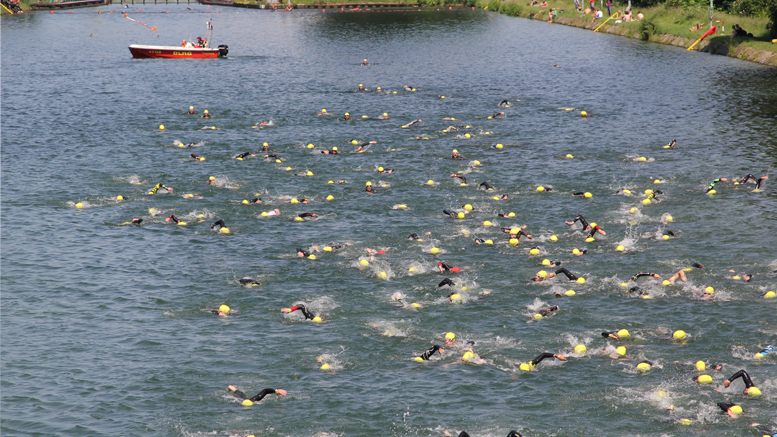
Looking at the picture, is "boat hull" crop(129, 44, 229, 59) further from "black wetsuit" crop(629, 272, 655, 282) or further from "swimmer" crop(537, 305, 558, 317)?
"swimmer" crop(537, 305, 558, 317)

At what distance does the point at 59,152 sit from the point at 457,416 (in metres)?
34.9

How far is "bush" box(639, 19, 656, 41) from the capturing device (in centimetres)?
8500

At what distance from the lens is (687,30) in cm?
8100

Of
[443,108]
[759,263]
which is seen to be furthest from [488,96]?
[759,263]

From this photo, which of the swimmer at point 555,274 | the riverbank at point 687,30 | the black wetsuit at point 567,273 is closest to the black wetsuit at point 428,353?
the swimmer at point 555,274

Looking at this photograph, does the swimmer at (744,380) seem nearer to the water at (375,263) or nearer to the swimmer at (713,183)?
the water at (375,263)

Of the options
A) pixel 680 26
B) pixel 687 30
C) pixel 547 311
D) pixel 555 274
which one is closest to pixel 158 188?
pixel 555 274

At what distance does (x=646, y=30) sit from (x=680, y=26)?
153 inches

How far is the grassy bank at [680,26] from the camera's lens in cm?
7169

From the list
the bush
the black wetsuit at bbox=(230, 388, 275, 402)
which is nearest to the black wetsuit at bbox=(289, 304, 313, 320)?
the black wetsuit at bbox=(230, 388, 275, 402)

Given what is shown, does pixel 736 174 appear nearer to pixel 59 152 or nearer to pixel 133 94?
pixel 59 152

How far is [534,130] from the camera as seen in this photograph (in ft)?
161

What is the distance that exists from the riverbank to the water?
758 cm

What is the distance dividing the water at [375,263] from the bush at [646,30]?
→ 2368 cm
